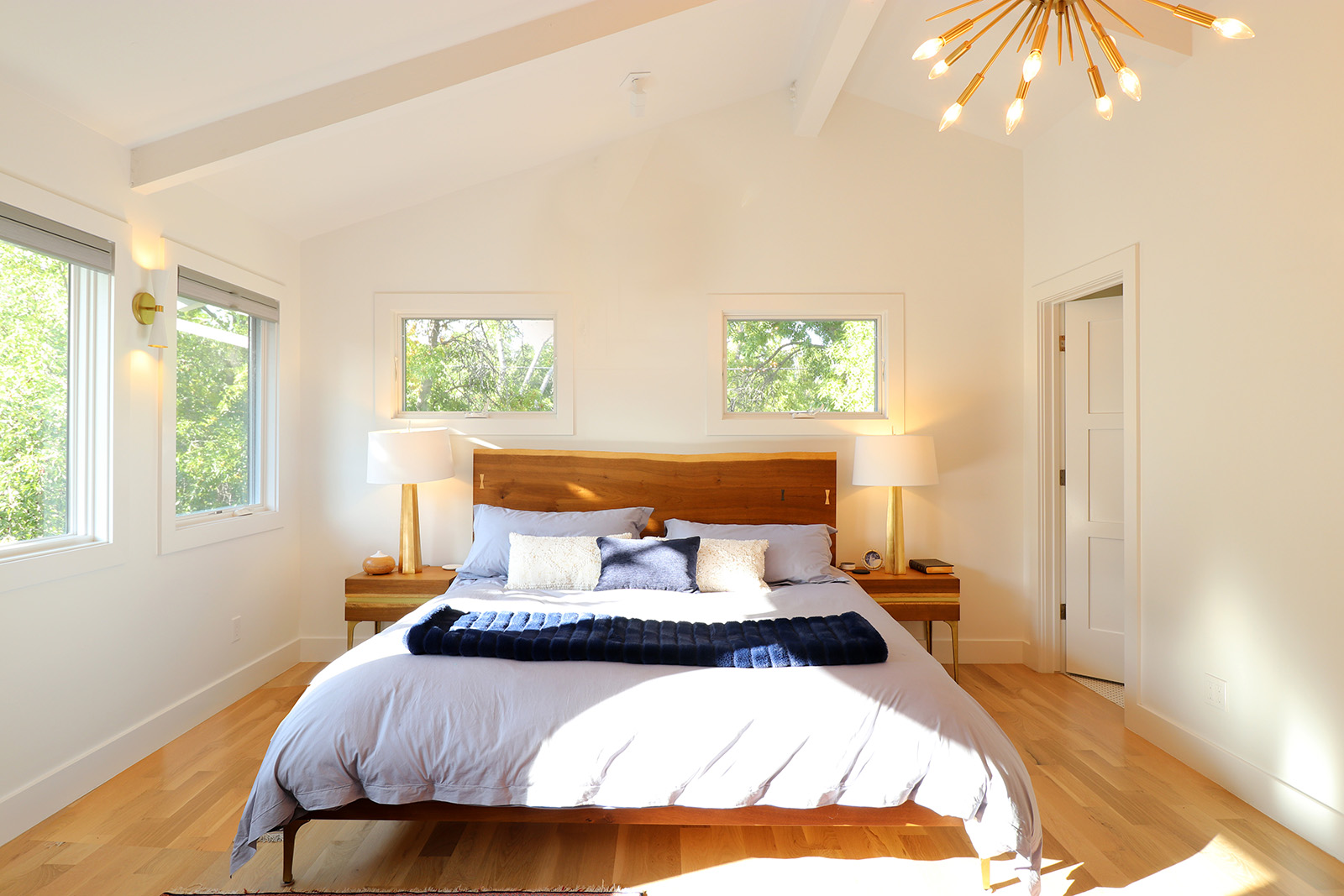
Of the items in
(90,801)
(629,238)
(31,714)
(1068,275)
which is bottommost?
(90,801)

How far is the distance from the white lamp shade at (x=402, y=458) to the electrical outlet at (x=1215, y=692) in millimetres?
3498

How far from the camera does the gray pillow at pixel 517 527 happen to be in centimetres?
360

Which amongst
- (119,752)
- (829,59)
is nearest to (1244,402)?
(829,59)

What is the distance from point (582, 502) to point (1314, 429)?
122 inches

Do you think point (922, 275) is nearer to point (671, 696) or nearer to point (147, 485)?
point (671, 696)

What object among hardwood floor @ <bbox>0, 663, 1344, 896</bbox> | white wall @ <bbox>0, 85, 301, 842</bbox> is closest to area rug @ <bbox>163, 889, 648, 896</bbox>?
hardwood floor @ <bbox>0, 663, 1344, 896</bbox>

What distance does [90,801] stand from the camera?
256 centimetres

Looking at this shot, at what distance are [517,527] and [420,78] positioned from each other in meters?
2.04

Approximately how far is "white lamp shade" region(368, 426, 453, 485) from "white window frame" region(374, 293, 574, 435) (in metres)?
0.38

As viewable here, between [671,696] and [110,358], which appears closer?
[671,696]

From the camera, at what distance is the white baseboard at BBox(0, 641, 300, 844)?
2354 millimetres

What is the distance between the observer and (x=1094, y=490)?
388 centimetres

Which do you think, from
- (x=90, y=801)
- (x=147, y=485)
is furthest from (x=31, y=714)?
(x=147, y=485)

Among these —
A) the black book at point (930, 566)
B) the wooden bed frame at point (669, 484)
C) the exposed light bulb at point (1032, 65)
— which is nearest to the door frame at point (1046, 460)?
the black book at point (930, 566)
